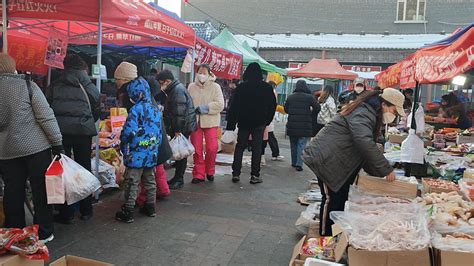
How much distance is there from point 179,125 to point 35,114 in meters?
2.60

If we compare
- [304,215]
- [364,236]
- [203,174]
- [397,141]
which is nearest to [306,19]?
[397,141]

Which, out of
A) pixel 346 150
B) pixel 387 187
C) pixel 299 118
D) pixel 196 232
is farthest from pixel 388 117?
pixel 299 118

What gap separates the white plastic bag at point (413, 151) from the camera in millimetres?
5516

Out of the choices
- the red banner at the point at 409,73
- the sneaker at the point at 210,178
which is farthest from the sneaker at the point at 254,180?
the red banner at the point at 409,73

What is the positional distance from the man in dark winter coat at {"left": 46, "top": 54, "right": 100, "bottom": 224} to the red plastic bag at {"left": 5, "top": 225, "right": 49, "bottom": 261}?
171 centimetres

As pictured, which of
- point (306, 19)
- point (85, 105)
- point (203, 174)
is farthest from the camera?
point (306, 19)

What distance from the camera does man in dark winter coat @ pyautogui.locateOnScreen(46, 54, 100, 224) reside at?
14.4 feet

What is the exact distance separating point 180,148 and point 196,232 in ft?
5.48

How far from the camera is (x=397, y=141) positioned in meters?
7.66

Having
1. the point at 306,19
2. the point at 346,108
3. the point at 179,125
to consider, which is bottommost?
the point at 179,125

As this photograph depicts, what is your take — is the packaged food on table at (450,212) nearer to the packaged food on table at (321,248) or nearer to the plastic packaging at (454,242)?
the plastic packaging at (454,242)

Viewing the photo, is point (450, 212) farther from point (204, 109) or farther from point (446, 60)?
point (204, 109)

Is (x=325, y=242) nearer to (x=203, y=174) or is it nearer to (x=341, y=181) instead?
(x=341, y=181)

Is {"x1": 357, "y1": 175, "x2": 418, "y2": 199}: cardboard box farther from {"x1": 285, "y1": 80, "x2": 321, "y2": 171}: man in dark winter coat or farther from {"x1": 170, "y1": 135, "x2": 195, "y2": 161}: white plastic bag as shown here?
{"x1": 285, "y1": 80, "x2": 321, "y2": 171}: man in dark winter coat
